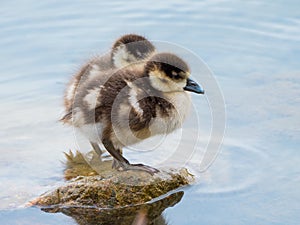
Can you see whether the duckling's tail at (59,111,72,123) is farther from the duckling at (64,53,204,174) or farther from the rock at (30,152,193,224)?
the rock at (30,152,193,224)

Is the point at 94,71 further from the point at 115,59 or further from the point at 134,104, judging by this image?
the point at 134,104

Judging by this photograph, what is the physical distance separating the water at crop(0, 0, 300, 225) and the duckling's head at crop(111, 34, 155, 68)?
336 millimetres

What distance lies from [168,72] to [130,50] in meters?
0.56

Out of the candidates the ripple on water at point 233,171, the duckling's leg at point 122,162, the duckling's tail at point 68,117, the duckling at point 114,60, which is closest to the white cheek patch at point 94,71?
the duckling at point 114,60

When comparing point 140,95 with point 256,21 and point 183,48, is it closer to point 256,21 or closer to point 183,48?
point 183,48

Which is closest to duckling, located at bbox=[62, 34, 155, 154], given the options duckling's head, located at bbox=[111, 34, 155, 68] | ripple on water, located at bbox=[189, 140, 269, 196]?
duckling's head, located at bbox=[111, 34, 155, 68]

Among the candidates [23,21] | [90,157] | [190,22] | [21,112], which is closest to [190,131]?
[90,157]

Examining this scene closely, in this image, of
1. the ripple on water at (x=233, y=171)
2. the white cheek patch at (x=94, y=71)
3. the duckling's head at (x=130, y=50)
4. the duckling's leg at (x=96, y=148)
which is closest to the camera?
the ripple on water at (x=233, y=171)

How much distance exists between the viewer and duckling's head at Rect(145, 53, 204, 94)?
11.6 feet

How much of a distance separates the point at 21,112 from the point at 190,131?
107cm

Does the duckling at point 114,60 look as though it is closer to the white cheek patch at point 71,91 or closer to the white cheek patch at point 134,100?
the white cheek patch at point 71,91

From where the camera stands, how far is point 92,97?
3.44m

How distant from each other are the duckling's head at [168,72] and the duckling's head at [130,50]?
416mm

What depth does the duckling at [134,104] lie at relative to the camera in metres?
3.42
